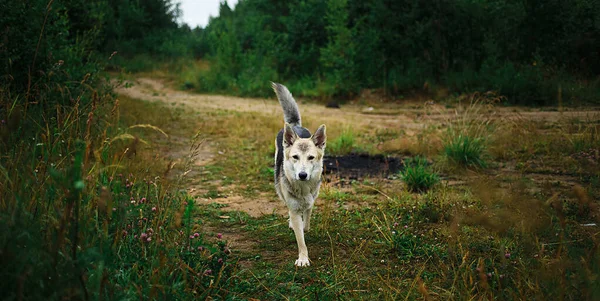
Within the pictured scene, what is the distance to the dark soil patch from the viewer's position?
7.27 metres

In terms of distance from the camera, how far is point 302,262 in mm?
4012

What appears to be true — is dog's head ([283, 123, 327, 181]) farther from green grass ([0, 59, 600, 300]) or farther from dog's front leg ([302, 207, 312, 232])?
green grass ([0, 59, 600, 300])

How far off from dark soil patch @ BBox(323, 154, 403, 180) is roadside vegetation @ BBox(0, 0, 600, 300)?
332 mm

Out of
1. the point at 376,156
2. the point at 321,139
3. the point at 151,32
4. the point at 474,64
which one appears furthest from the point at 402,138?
the point at 151,32

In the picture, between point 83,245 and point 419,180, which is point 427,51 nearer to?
point 419,180

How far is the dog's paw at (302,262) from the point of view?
157 inches

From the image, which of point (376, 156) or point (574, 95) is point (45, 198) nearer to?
point (376, 156)

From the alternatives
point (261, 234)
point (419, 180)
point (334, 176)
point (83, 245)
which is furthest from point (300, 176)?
point (334, 176)

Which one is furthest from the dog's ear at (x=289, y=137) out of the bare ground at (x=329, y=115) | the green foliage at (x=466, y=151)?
the green foliage at (x=466, y=151)

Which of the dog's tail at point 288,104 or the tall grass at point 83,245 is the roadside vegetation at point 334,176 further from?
the dog's tail at point 288,104

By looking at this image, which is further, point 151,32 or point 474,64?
point 151,32

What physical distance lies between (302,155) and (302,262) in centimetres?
109

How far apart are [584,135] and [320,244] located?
5.64 meters

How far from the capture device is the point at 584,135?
7.39 m
